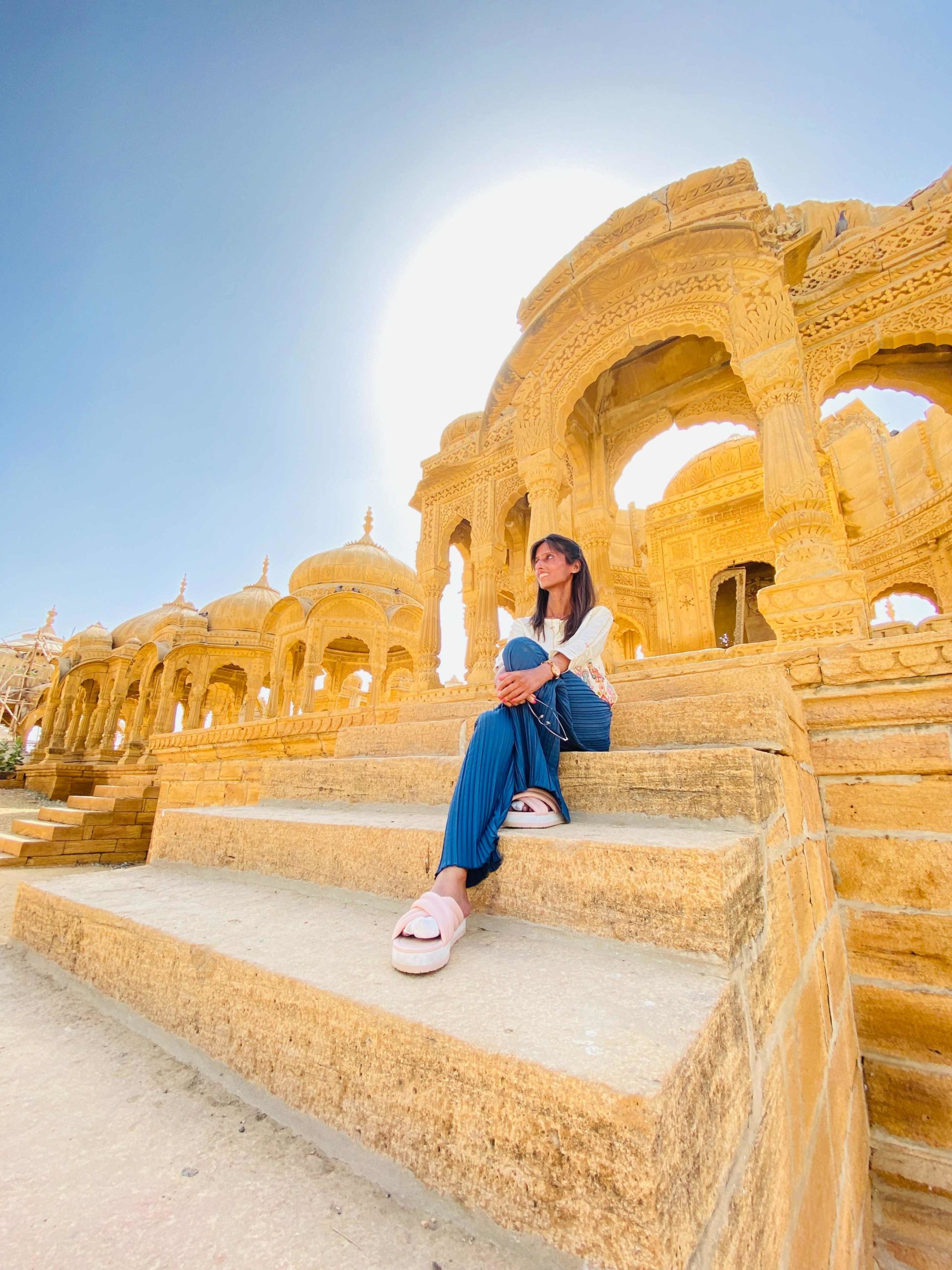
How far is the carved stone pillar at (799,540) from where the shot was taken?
3775 mm

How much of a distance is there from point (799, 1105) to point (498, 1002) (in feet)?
2.82

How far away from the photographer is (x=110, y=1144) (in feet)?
2.53

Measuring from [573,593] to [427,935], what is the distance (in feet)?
5.14

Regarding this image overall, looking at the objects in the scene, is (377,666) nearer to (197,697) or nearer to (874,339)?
(197,697)

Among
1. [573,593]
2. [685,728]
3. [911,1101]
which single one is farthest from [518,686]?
[911,1101]

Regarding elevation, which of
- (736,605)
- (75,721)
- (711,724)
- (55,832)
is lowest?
(55,832)

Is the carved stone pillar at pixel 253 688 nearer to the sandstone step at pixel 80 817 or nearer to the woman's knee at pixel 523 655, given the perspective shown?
the sandstone step at pixel 80 817

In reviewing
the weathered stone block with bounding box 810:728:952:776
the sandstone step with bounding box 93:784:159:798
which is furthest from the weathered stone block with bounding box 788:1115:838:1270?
the sandstone step with bounding box 93:784:159:798

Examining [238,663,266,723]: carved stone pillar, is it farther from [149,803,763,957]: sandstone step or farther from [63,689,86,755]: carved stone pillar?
[149,803,763,957]: sandstone step

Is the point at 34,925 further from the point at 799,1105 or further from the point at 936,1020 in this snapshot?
the point at 936,1020

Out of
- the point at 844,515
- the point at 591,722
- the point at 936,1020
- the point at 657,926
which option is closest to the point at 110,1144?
the point at 657,926

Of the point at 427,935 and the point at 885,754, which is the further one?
the point at 885,754

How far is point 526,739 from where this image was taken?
1539mm

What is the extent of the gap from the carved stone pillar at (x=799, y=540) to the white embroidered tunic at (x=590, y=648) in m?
2.28
